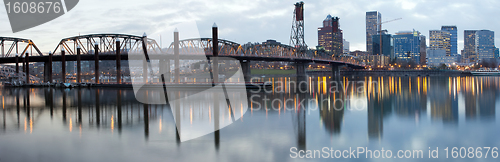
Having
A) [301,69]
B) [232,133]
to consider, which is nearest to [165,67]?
[301,69]

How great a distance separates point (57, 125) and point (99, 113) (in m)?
4.19

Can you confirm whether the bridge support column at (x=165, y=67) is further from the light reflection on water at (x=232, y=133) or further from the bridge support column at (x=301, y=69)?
the light reflection on water at (x=232, y=133)

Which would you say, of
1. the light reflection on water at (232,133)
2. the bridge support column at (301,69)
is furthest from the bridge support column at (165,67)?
the light reflection on water at (232,133)

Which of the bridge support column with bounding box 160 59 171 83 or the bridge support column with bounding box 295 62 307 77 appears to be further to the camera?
the bridge support column with bounding box 295 62 307 77

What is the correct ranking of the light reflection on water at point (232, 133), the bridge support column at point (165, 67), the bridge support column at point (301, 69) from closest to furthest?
the light reflection on water at point (232, 133)
the bridge support column at point (165, 67)
the bridge support column at point (301, 69)

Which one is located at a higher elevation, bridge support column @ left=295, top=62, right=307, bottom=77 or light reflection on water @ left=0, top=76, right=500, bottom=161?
bridge support column @ left=295, top=62, right=307, bottom=77

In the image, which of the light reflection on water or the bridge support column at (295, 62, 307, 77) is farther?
the bridge support column at (295, 62, 307, 77)

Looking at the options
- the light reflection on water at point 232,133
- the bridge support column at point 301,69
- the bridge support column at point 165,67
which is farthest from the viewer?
the bridge support column at point 301,69

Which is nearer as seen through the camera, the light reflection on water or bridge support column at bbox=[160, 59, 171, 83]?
the light reflection on water

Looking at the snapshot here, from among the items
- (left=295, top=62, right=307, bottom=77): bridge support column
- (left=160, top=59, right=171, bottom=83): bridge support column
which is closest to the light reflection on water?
(left=160, top=59, right=171, bottom=83): bridge support column

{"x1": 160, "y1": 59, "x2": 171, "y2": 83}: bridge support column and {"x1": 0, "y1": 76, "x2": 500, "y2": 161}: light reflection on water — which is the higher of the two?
{"x1": 160, "y1": 59, "x2": 171, "y2": 83}: bridge support column

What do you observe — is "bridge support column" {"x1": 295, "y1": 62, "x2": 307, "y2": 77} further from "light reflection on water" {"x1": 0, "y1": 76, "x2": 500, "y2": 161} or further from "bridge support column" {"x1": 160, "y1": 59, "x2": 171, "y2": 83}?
"light reflection on water" {"x1": 0, "y1": 76, "x2": 500, "y2": 161}

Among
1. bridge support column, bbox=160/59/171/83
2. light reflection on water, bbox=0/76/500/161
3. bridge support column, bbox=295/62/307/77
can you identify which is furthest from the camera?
bridge support column, bbox=295/62/307/77

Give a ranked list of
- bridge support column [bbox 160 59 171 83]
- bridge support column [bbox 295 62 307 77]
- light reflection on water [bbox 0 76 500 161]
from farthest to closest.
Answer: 1. bridge support column [bbox 295 62 307 77]
2. bridge support column [bbox 160 59 171 83]
3. light reflection on water [bbox 0 76 500 161]
